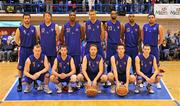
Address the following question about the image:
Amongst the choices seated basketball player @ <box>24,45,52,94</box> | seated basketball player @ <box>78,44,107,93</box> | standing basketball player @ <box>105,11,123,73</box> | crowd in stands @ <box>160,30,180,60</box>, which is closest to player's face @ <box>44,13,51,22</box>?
seated basketball player @ <box>24,45,52,94</box>

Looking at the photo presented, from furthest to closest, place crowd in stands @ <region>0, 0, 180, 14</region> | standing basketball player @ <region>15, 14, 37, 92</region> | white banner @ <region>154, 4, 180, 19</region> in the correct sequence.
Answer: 1. crowd in stands @ <region>0, 0, 180, 14</region>
2. white banner @ <region>154, 4, 180, 19</region>
3. standing basketball player @ <region>15, 14, 37, 92</region>

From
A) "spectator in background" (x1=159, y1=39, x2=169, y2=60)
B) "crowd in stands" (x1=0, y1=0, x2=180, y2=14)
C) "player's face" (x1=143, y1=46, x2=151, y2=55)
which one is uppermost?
"crowd in stands" (x1=0, y1=0, x2=180, y2=14)

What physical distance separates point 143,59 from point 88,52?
4.40ft

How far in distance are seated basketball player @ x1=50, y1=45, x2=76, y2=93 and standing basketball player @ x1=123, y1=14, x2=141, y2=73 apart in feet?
5.19

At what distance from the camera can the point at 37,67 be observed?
820 cm

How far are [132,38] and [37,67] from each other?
2.43 metres

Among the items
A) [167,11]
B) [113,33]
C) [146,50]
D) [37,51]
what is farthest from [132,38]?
[167,11]

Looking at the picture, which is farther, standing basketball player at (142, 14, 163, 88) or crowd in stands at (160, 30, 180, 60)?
crowd in stands at (160, 30, 180, 60)

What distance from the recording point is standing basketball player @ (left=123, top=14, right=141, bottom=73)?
8.97 metres

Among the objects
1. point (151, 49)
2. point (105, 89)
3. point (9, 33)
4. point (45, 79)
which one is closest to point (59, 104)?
point (45, 79)

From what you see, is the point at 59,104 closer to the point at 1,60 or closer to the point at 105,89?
the point at 105,89

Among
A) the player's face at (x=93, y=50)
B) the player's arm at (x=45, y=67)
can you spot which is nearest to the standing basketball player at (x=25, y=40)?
the player's arm at (x=45, y=67)

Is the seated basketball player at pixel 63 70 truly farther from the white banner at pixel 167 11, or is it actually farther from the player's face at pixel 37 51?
the white banner at pixel 167 11

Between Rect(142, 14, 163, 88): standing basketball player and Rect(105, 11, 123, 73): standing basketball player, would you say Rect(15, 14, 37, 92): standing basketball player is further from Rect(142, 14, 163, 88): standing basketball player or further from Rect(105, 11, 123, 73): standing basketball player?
Rect(142, 14, 163, 88): standing basketball player
